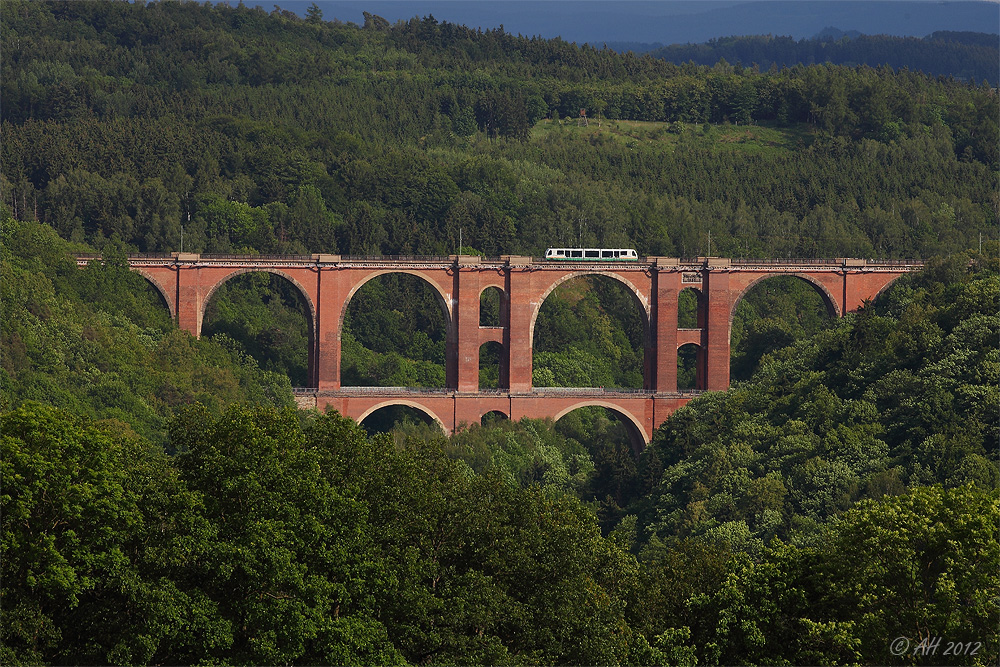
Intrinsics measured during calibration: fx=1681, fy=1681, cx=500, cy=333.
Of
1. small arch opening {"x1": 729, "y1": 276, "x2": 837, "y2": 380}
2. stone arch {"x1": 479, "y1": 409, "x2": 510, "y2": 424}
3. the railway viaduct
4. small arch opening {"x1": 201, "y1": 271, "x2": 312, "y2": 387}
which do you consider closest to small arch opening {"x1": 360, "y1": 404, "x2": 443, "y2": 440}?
the railway viaduct

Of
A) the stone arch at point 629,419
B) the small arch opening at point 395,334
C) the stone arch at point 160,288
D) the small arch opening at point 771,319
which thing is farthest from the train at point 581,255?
the stone arch at point 160,288

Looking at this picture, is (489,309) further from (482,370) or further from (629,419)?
(629,419)

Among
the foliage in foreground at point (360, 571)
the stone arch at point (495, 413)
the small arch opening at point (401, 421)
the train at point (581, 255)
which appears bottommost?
the small arch opening at point (401, 421)

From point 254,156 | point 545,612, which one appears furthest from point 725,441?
point 254,156

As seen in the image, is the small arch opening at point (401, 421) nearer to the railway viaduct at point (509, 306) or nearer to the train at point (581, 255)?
the railway viaduct at point (509, 306)

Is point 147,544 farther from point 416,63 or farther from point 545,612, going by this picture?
point 416,63

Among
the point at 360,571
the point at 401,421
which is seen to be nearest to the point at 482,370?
the point at 401,421

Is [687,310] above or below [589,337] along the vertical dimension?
above
